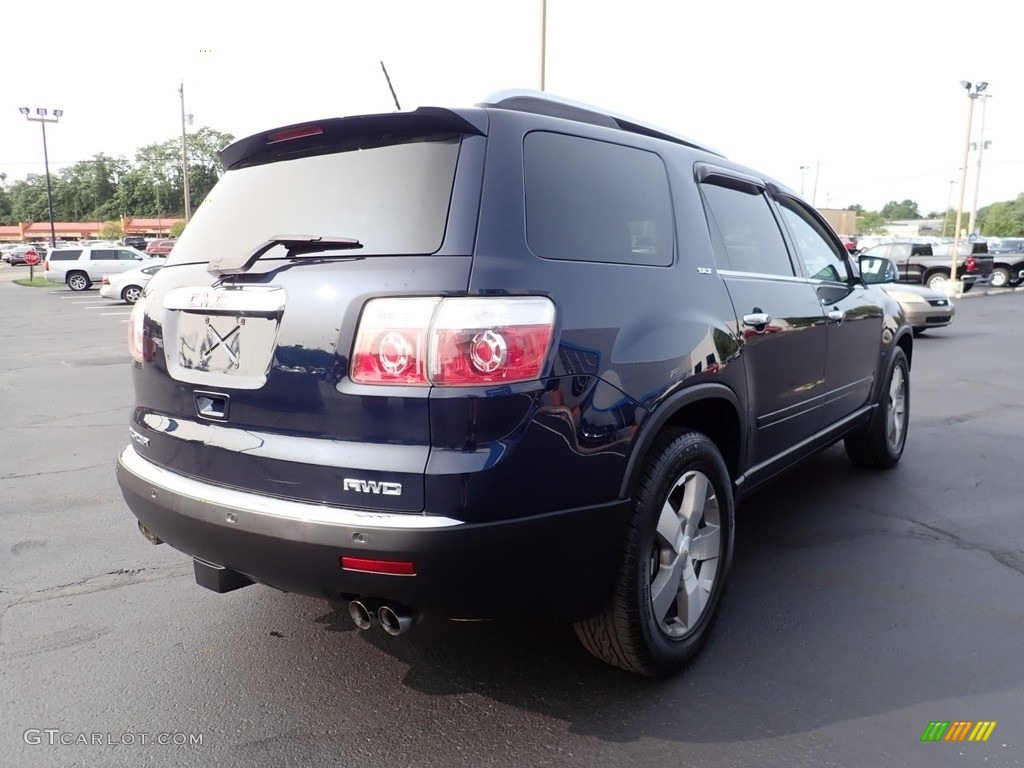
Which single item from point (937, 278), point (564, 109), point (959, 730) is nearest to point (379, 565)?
point (564, 109)

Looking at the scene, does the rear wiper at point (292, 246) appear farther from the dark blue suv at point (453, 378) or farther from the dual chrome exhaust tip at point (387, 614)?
the dual chrome exhaust tip at point (387, 614)

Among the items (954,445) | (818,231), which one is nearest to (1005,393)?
(954,445)

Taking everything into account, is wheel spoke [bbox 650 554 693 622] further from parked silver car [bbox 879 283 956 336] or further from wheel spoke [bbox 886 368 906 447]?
parked silver car [bbox 879 283 956 336]

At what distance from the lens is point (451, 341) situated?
6.95 feet

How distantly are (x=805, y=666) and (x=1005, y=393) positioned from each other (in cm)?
726

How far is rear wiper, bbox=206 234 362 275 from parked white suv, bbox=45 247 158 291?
32.2 meters

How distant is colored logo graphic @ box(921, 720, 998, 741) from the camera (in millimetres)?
2467

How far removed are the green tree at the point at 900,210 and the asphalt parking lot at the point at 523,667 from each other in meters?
200

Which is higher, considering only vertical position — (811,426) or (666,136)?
(666,136)

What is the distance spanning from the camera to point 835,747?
7.91 ft

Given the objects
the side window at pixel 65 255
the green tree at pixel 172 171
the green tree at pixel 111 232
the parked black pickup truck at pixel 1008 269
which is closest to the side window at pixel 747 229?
the parked black pickup truck at pixel 1008 269

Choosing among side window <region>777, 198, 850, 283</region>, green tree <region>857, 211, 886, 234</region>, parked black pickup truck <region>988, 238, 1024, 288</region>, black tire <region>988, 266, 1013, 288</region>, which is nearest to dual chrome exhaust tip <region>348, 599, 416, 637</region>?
side window <region>777, 198, 850, 283</region>

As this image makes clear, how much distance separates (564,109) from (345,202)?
0.93 meters

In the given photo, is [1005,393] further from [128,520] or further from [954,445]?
[128,520]
